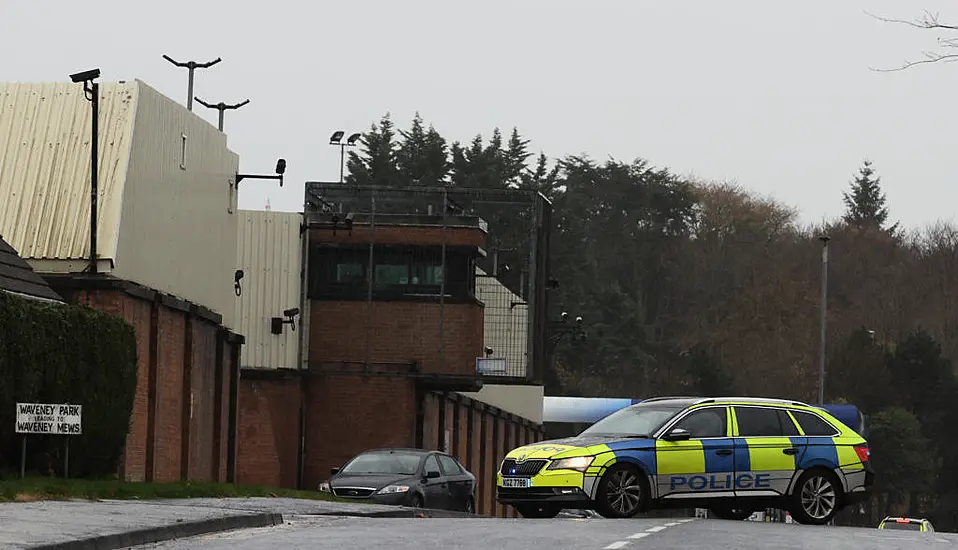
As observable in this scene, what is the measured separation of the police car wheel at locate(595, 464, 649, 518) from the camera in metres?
23.6

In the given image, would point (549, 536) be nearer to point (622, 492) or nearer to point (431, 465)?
point (622, 492)

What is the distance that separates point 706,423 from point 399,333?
2473 centimetres

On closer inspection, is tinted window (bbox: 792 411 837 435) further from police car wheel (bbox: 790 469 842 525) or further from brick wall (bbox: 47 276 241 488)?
brick wall (bbox: 47 276 241 488)

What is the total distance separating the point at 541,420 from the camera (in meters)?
72.6

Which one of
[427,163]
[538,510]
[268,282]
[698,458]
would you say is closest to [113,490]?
[538,510]

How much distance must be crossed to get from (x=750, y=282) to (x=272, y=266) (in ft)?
231

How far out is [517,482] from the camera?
24266 millimetres

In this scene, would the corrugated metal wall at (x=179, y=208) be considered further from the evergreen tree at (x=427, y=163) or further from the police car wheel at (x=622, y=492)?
the evergreen tree at (x=427, y=163)

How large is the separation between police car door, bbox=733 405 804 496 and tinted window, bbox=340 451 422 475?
7.87 m

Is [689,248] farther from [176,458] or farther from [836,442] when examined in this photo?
[836,442]

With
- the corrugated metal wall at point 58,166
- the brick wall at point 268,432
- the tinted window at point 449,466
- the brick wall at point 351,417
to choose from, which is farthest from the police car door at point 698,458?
the brick wall at point 351,417

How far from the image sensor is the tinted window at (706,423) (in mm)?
24469

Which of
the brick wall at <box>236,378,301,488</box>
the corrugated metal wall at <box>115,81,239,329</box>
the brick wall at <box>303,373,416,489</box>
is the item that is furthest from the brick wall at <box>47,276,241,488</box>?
the brick wall at <box>303,373,416,489</box>

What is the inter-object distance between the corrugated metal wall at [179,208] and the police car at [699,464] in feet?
36.0
